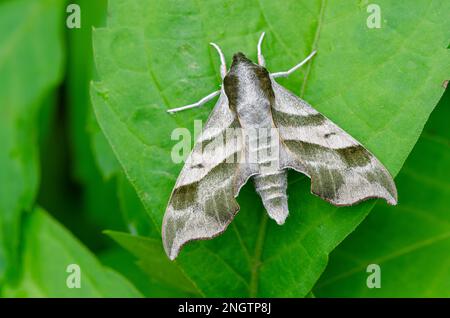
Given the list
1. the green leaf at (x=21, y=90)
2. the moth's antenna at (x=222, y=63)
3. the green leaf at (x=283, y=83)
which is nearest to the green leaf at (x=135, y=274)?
the green leaf at (x=283, y=83)

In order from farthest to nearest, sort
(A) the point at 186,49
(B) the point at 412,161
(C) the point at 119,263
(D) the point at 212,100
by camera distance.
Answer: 1. (C) the point at 119,263
2. (B) the point at 412,161
3. (D) the point at 212,100
4. (A) the point at 186,49

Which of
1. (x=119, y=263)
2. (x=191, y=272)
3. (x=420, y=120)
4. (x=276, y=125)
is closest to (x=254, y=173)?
(x=276, y=125)

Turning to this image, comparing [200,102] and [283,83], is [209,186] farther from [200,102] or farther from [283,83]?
[283,83]

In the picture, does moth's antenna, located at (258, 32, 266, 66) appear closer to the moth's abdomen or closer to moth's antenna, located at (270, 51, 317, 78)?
moth's antenna, located at (270, 51, 317, 78)

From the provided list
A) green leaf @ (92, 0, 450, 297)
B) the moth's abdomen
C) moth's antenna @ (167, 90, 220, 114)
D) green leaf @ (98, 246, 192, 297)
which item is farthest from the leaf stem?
moth's antenna @ (167, 90, 220, 114)

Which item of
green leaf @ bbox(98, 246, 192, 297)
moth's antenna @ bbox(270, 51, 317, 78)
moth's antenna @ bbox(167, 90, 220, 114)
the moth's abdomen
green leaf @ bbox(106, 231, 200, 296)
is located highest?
moth's antenna @ bbox(270, 51, 317, 78)
